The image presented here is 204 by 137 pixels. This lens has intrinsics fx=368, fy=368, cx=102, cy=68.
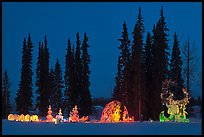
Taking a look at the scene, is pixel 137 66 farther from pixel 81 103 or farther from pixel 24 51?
pixel 24 51

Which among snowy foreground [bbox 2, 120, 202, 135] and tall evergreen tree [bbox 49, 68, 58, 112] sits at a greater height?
tall evergreen tree [bbox 49, 68, 58, 112]

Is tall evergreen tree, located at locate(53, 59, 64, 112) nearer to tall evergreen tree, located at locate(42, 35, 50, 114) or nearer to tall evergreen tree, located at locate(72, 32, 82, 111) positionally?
tall evergreen tree, located at locate(42, 35, 50, 114)

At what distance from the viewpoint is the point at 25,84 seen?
54844mm

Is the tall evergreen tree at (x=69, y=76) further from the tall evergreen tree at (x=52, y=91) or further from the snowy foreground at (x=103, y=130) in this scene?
the snowy foreground at (x=103, y=130)

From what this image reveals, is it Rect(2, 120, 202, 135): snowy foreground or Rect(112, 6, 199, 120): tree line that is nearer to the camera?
Rect(2, 120, 202, 135): snowy foreground

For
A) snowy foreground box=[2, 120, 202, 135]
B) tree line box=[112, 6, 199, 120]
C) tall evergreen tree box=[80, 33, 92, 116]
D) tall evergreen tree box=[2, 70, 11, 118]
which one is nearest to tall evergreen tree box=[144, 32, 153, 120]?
tree line box=[112, 6, 199, 120]

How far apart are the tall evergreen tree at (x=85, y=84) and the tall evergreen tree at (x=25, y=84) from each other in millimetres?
8080

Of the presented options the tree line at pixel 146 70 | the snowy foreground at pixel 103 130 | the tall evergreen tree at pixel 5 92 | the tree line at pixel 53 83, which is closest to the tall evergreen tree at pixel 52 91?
the tree line at pixel 53 83

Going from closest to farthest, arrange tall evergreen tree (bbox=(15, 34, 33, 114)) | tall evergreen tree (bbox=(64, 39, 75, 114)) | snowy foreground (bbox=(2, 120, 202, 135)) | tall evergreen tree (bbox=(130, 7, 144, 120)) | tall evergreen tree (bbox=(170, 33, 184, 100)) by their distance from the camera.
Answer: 1. snowy foreground (bbox=(2, 120, 202, 135))
2. tall evergreen tree (bbox=(130, 7, 144, 120))
3. tall evergreen tree (bbox=(170, 33, 184, 100))
4. tall evergreen tree (bbox=(64, 39, 75, 114))
5. tall evergreen tree (bbox=(15, 34, 33, 114))

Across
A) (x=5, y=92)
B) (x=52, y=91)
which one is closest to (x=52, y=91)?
(x=52, y=91)

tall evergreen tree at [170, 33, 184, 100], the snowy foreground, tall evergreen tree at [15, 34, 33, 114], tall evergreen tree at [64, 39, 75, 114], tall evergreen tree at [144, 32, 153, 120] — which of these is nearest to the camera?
the snowy foreground

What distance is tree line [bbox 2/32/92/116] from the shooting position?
5266 cm

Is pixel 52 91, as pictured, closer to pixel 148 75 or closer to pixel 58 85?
pixel 58 85

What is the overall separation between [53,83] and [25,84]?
5.89 metres
